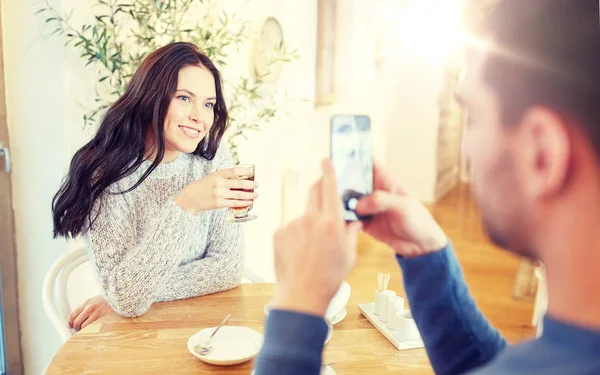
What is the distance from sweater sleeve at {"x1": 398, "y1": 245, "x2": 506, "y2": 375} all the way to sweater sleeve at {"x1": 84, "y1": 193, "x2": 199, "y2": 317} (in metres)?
0.72

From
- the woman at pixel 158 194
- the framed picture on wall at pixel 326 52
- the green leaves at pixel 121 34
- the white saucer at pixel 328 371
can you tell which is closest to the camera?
the white saucer at pixel 328 371

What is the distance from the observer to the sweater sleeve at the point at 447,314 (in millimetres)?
580

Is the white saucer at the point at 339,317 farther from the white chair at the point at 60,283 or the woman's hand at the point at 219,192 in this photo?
the white chair at the point at 60,283

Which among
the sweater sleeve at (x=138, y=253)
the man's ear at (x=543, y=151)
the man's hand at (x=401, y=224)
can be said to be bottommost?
the sweater sleeve at (x=138, y=253)

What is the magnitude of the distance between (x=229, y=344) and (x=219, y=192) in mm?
367

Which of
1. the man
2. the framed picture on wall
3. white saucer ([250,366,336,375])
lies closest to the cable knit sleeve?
white saucer ([250,366,336,375])

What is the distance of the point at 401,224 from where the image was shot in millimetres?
565

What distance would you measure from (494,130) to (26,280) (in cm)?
192

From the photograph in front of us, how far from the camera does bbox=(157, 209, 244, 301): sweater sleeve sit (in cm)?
122

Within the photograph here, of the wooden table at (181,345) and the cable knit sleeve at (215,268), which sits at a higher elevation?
the cable knit sleeve at (215,268)

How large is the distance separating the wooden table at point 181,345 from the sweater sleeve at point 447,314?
0.33 m

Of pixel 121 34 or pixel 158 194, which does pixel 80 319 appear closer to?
pixel 158 194

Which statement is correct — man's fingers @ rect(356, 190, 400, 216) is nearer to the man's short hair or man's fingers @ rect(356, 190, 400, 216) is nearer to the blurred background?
the blurred background

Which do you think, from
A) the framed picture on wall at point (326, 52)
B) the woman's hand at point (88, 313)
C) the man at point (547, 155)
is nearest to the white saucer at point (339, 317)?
the woman's hand at point (88, 313)
